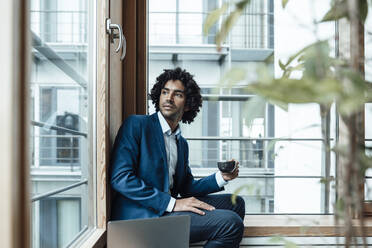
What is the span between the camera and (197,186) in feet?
7.77

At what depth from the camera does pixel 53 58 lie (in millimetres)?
1477

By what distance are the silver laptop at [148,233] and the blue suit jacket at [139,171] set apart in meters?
0.37

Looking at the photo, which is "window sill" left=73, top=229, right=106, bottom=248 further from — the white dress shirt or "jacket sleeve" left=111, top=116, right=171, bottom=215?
the white dress shirt

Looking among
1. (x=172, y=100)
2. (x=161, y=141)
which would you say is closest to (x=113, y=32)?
(x=172, y=100)

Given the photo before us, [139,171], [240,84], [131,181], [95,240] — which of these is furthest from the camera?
[240,84]

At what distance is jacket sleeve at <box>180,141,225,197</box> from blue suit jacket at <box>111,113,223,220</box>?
0.27 metres

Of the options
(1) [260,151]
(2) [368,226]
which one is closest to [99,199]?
(1) [260,151]

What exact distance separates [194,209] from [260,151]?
0.73m

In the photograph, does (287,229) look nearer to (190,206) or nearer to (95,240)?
(190,206)

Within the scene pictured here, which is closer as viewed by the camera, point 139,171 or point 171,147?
point 139,171

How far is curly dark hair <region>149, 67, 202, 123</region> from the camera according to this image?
2381 mm

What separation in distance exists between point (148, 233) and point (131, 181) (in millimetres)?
468

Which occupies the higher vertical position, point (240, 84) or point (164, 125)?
point (240, 84)

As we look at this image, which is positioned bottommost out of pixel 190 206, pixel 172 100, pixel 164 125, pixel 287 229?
pixel 287 229
